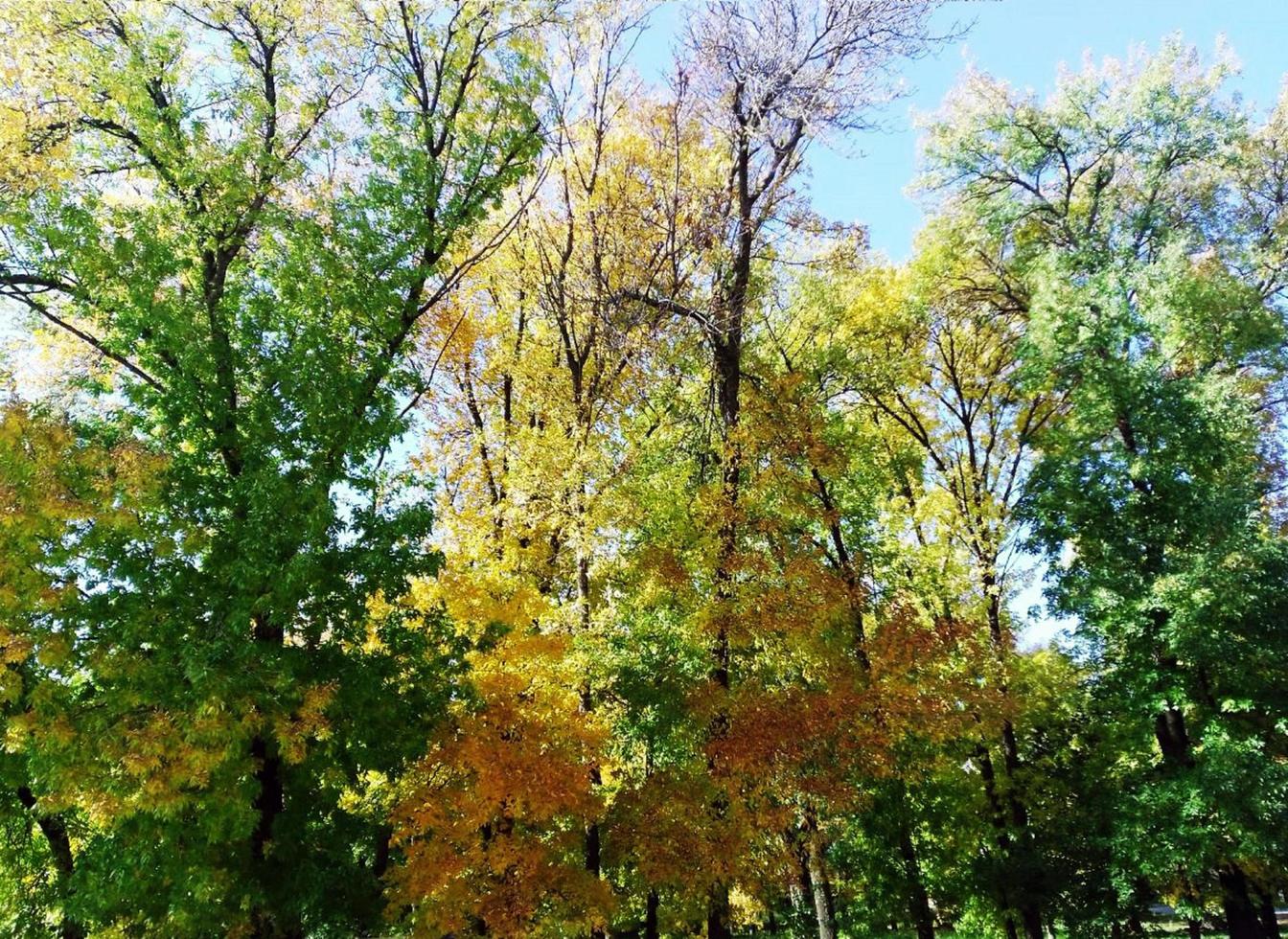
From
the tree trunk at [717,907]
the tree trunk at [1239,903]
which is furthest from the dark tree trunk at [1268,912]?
the tree trunk at [717,907]

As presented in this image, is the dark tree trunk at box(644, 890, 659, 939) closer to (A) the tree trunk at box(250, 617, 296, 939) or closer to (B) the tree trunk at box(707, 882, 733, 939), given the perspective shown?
(B) the tree trunk at box(707, 882, 733, 939)

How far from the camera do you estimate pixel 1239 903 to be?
1210cm

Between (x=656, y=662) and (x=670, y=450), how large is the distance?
4.05 m

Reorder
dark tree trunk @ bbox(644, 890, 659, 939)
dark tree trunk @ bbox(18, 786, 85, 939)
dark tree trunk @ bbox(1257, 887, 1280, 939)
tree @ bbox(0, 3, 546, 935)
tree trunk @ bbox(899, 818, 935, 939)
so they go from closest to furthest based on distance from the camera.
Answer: tree @ bbox(0, 3, 546, 935) → dark tree trunk @ bbox(18, 786, 85, 939) → dark tree trunk @ bbox(1257, 887, 1280, 939) → tree trunk @ bbox(899, 818, 935, 939) → dark tree trunk @ bbox(644, 890, 659, 939)

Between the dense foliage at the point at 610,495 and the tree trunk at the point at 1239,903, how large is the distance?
0.19 m

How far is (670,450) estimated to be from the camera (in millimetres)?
13812

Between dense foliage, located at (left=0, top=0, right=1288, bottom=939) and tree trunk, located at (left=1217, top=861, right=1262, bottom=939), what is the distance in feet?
0.61

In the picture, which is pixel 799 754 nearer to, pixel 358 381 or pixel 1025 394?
pixel 358 381

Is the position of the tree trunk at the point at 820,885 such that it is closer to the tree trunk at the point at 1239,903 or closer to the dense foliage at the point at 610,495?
the dense foliage at the point at 610,495

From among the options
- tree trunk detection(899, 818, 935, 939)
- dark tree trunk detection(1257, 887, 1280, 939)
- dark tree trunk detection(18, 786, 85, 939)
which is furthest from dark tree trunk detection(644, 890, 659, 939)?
dark tree trunk detection(1257, 887, 1280, 939)

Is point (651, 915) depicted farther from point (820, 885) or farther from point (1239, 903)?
point (1239, 903)

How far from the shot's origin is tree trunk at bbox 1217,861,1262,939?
39.7 ft

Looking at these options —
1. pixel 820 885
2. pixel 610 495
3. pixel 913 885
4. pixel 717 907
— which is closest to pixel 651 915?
pixel 820 885

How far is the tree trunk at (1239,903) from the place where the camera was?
12094mm
